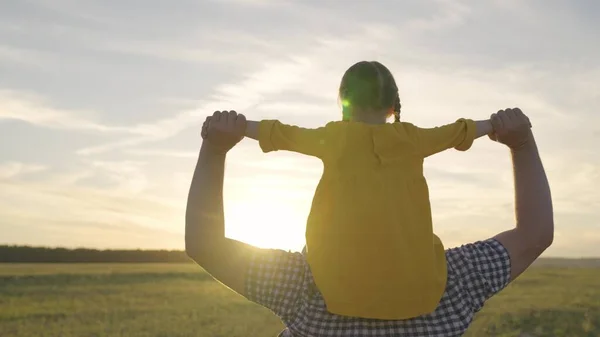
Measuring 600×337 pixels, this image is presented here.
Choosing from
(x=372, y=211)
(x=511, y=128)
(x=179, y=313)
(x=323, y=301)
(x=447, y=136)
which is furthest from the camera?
(x=179, y=313)

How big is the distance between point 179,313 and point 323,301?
18.5 m

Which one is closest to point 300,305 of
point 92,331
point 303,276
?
point 303,276

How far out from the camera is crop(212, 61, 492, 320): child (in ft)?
8.09

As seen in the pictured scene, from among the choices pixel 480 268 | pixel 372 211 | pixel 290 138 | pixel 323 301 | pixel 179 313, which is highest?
pixel 290 138

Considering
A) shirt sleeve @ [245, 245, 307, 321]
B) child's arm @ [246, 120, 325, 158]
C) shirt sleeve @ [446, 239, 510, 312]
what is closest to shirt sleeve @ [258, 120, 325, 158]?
child's arm @ [246, 120, 325, 158]

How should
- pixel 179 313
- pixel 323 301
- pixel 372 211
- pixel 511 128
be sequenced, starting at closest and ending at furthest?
pixel 372 211 < pixel 323 301 < pixel 511 128 < pixel 179 313

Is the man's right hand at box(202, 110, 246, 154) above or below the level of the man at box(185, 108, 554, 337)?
above

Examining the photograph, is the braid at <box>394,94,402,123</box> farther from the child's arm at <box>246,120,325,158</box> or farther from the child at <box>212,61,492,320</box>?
the child's arm at <box>246,120,325,158</box>

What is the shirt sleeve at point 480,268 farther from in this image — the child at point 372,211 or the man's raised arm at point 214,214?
the man's raised arm at point 214,214

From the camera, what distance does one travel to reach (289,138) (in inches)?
104

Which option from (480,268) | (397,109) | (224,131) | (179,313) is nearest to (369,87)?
(397,109)

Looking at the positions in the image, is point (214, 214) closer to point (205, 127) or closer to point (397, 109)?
point (205, 127)

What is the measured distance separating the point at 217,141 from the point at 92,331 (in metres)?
14.6

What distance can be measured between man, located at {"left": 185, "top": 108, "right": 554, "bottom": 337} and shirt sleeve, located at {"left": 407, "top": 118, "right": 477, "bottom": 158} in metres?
0.21
